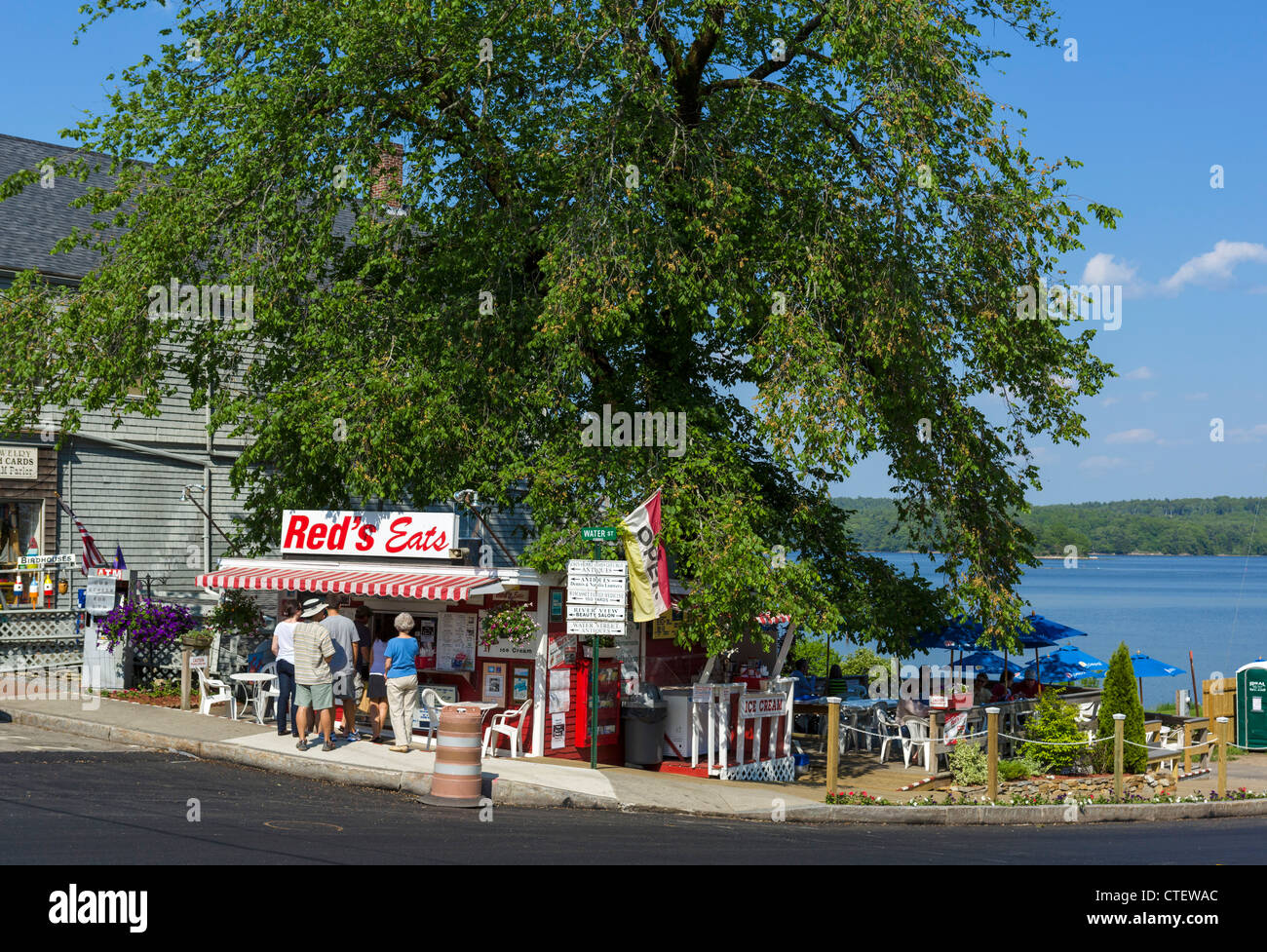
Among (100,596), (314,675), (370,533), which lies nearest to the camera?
(314,675)

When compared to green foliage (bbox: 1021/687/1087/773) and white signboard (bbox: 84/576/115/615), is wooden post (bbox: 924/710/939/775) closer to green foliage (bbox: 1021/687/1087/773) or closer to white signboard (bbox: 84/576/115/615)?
green foliage (bbox: 1021/687/1087/773)

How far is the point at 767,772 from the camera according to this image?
19.6m

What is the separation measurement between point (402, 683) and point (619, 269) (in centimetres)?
667

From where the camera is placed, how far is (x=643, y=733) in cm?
1902

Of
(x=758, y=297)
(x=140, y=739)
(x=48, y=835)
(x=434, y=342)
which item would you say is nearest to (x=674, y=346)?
(x=758, y=297)

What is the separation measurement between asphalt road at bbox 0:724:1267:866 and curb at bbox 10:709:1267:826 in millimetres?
377

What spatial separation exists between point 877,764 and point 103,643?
13.2 meters

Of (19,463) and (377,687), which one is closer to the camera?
(377,687)

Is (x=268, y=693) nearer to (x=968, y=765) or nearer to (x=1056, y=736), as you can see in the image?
(x=968, y=765)

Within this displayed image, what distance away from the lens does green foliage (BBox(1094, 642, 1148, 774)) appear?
20.4m

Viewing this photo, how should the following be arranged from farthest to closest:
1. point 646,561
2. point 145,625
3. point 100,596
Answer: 1. point 145,625
2. point 100,596
3. point 646,561

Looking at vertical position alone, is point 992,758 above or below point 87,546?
below

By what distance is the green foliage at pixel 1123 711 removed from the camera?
20391 millimetres

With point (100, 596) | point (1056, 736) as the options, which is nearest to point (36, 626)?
point (100, 596)
